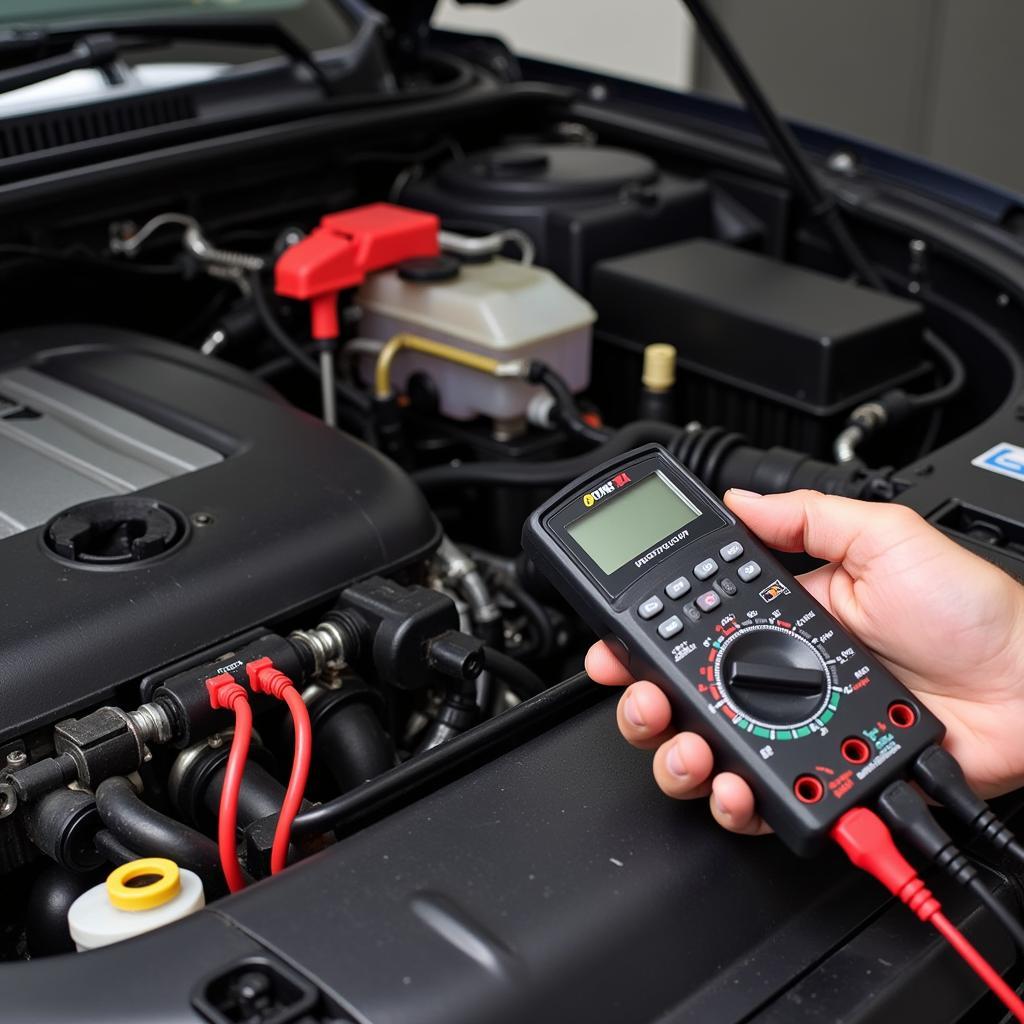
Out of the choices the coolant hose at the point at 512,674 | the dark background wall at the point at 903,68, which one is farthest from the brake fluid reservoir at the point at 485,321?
the dark background wall at the point at 903,68

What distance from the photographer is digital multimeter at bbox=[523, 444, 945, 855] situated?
0.59 metres

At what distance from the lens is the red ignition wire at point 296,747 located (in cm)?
64

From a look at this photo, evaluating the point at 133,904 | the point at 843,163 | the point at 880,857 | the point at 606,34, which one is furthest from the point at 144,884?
the point at 606,34

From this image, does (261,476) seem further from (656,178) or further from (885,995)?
(656,178)

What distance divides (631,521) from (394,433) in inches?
19.7

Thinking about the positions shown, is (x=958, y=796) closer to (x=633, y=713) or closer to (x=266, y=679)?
(x=633, y=713)

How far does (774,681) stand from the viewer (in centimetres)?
61

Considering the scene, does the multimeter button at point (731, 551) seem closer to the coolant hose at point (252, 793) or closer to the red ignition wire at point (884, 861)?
the red ignition wire at point (884, 861)

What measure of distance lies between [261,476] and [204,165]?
16.9 inches

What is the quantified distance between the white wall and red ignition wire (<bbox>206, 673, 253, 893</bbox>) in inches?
122

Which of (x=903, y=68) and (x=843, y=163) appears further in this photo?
(x=903, y=68)

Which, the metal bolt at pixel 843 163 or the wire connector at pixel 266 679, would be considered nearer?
the wire connector at pixel 266 679

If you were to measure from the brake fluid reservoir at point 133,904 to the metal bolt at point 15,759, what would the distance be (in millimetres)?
96

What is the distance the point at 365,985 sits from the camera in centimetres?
52
